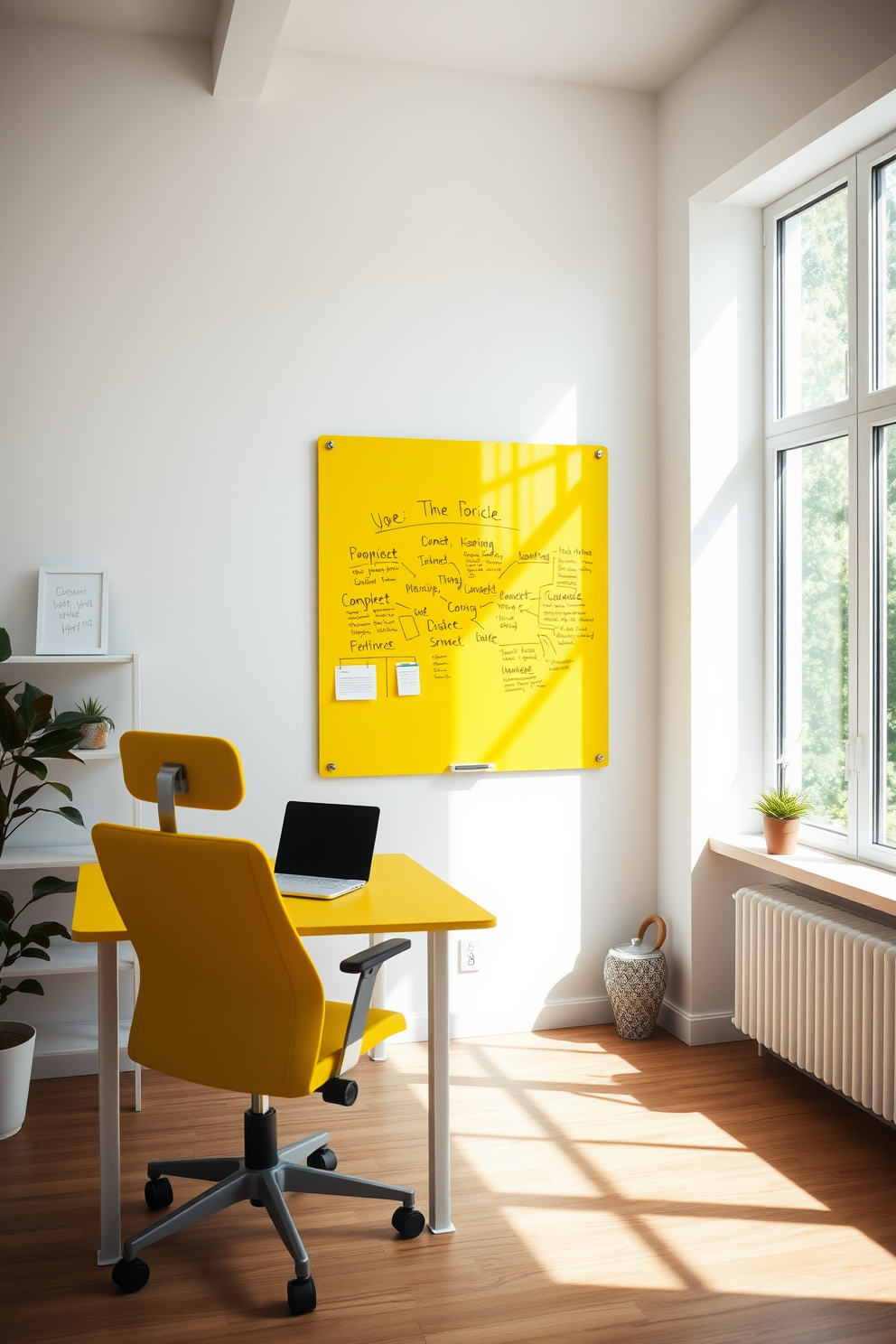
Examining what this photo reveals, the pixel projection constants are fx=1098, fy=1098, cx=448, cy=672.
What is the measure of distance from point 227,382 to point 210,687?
1059mm

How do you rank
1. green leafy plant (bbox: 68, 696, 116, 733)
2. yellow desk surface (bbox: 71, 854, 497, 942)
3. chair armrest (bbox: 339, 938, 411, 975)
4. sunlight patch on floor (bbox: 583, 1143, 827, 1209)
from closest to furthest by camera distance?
1. chair armrest (bbox: 339, 938, 411, 975)
2. yellow desk surface (bbox: 71, 854, 497, 942)
3. sunlight patch on floor (bbox: 583, 1143, 827, 1209)
4. green leafy plant (bbox: 68, 696, 116, 733)

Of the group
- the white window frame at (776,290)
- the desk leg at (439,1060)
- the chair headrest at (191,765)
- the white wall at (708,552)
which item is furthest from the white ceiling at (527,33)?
the desk leg at (439,1060)

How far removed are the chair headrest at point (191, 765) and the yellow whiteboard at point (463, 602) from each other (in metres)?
1.36

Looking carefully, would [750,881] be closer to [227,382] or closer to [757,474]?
[757,474]

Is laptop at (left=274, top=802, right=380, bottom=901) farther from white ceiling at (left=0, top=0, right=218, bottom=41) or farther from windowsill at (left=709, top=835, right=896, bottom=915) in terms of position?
white ceiling at (left=0, top=0, right=218, bottom=41)

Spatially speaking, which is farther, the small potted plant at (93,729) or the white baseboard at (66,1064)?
the white baseboard at (66,1064)

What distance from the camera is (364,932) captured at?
2.35 m

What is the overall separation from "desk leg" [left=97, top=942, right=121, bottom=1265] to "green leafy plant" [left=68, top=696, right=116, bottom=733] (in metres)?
1.11

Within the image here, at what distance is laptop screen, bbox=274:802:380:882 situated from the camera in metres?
2.78

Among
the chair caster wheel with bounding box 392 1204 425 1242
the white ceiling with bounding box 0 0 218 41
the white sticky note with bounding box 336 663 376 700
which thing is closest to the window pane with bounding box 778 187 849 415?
the white sticky note with bounding box 336 663 376 700

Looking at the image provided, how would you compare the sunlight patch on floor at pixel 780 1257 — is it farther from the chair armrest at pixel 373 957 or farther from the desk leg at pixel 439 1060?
the chair armrest at pixel 373 957

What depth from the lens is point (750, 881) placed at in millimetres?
4062

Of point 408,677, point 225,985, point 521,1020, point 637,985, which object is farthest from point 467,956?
point 225,985

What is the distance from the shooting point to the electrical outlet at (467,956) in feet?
13.3
